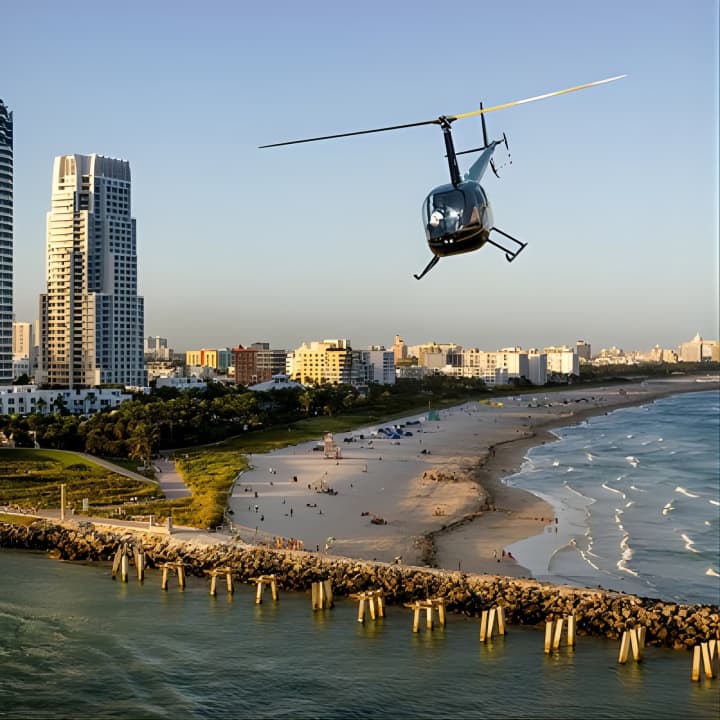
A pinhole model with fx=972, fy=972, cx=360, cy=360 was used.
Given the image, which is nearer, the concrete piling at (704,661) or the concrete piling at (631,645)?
the concrete piling at (704,661)

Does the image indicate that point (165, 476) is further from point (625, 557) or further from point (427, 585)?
point (427, 585)

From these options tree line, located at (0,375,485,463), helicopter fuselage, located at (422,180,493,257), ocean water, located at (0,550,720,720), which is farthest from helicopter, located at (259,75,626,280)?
tree line, located at (0,375,485,463)

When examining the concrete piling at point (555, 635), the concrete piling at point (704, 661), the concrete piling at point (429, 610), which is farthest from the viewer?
the concrete piling at point (429, 610)

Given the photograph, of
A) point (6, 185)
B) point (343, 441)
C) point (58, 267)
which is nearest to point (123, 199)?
point (58, 267)

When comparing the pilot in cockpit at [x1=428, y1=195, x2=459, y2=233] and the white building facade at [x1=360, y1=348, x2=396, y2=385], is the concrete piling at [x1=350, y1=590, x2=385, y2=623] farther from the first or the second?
the white building facade at [x1=360, y1=348, x2=396, y2=385]

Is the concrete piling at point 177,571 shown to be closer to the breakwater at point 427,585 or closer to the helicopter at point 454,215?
the breakwater at point 427,585

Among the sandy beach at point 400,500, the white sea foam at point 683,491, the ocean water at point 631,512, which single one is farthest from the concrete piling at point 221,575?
the white sea foam at point 683,491

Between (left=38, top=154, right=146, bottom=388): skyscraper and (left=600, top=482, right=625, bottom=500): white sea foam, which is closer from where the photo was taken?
(left=600, top=482, right=625, bottom=500): white sea foam
